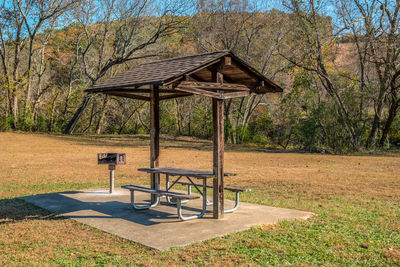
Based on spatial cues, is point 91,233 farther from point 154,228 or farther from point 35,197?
point 35,197

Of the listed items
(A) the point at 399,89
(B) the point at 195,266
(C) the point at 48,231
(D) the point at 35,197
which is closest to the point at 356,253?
(B) the point at 195,266

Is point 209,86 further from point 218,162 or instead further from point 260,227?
point 260,227

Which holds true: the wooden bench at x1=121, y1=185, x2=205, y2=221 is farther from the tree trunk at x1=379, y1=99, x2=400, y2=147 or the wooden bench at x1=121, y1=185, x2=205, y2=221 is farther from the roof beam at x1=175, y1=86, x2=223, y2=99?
the tree trunk at x1=379, y1=99, x2=400, y2=147

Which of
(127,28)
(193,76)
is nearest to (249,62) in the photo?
(127,28)

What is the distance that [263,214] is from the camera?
7332 millimetres

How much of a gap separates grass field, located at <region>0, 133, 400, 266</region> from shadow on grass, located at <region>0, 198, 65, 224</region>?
0.06ft

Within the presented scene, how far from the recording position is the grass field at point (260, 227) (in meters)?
5.00

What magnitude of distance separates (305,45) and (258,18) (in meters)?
6.91

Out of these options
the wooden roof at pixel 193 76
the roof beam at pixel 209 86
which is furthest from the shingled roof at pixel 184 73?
the roof beam at pixel 209 86

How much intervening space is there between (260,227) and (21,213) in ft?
14.2

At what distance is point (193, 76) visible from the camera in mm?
8414

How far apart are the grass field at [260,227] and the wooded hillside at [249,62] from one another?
22.0ft

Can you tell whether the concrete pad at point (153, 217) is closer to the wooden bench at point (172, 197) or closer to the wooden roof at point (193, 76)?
the wooden bench at point (172, 197)

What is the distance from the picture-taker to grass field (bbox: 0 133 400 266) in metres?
5.00
